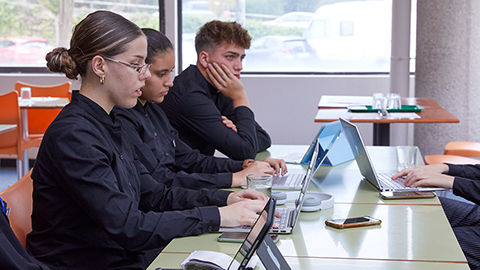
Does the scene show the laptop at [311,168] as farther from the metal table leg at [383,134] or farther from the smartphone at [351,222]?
the metal table leg at [383,134]

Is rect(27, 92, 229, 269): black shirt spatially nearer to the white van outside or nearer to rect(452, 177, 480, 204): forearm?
rect(452, 177, 480, 204): forearm

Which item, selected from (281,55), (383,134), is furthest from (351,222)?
(281,55)

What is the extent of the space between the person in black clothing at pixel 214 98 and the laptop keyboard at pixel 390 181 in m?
0.66

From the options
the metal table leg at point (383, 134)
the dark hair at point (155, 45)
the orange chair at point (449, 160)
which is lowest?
the orange chair at point (449, 160)

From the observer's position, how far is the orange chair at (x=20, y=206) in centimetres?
147

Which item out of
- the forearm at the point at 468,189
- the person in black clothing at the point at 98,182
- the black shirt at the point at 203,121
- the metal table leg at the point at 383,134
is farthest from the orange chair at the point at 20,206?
the metal table leg at the point at 383,134

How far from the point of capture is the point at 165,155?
208cm

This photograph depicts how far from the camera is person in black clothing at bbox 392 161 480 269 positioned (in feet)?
5.84

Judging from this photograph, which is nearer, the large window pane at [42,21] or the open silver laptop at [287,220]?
the open silver laptop at [287,220]

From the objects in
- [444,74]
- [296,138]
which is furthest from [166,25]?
[444,74]

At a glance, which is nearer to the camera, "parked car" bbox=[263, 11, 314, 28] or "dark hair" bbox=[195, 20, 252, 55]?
"dark hair" bbox=[195, 20, 252, 55]

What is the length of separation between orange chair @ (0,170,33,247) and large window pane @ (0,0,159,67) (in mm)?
4402

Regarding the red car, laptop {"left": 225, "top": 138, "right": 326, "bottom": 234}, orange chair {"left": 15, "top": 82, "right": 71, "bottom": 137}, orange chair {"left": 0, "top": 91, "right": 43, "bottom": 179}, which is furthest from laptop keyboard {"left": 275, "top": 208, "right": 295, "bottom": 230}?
the red car

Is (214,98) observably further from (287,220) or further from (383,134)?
(383,134)
